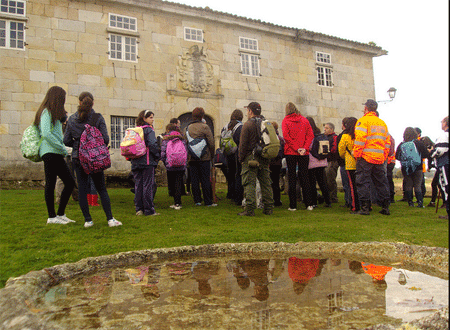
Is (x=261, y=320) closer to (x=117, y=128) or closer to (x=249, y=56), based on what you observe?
(x=117, y=128)

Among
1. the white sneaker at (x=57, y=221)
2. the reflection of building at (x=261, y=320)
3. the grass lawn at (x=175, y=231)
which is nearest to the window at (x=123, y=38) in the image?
the grass lawn at (x=175, y=231)

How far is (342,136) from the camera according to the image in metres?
7.11

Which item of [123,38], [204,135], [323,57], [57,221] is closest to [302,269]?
[57,221]

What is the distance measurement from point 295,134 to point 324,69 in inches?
470

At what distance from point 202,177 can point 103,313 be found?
16.8ft

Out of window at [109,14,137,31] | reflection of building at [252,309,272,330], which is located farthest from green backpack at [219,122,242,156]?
window at [109,14,137,31]

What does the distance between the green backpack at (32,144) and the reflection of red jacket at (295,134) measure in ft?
14.0

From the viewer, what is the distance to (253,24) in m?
15.7

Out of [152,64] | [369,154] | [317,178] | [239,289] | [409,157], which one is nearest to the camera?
[239,289]

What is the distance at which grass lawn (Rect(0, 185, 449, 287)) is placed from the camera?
388 cm

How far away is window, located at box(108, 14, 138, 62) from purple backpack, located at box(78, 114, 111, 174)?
9.08 meters

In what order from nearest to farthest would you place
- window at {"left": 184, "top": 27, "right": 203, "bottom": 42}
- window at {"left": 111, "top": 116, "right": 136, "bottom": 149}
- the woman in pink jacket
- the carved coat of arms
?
the woman in pink jacket < window at {"left": 111, "top": 116, "right": 136, "bottom": 149} < the carved coat of arms < window at {"left": 184, "top": 27, "right": 203, "bottom": 42}

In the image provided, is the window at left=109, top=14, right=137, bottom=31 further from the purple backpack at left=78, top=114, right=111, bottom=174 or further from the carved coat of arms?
the purple backpack at left=78, top=114, right=111, bottom=174

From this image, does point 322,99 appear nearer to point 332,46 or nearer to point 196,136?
point 332,46
